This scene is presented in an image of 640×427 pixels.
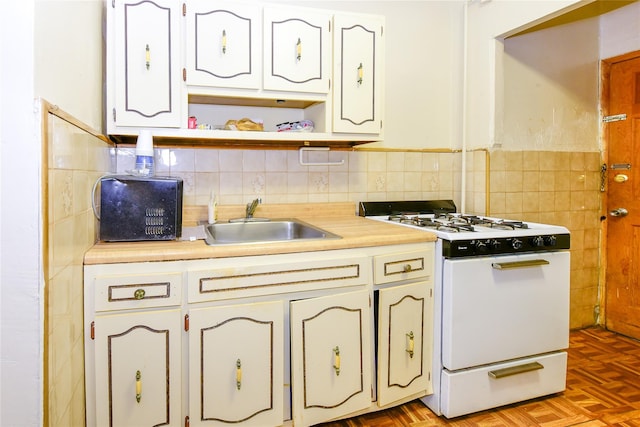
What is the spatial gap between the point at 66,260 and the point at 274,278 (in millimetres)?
668

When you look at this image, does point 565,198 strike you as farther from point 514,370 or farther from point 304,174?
point 304,174

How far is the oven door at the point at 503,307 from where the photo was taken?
5.94ft

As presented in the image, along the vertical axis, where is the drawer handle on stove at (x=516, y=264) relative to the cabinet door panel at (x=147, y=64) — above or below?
below

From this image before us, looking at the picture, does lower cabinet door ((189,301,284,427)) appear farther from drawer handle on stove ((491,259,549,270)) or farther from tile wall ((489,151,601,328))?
tile wall ((489,151,601,328))

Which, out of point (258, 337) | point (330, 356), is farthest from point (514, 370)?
point (258, 337)

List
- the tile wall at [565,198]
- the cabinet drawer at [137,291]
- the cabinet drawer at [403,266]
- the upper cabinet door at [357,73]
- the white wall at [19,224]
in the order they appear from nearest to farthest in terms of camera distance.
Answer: the white wall at [19,224] → the cabinet drawer at [137,291] → the cabinet drawer at [403,266] → the upper cabinet door at [357,73] → the tile wall at [565,198]

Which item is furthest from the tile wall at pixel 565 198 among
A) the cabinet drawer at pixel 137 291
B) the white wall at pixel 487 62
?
the cabinet drawer at pixel 137 291

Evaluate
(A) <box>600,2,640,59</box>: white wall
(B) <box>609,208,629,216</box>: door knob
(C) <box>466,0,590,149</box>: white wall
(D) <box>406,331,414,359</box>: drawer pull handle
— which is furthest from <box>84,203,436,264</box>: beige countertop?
(A) <box>600,2,640,59</box>: white wall

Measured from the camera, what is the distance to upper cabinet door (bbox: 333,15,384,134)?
204cm

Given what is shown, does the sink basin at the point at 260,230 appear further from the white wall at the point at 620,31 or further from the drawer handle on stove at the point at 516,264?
the white wall at the point at 620,31

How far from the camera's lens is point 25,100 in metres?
0.90

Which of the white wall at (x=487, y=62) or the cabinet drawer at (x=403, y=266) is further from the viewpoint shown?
the white wall at (x=487, y=62)

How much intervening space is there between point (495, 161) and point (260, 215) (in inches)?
55.6

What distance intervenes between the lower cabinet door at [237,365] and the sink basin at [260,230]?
53 centimetres
